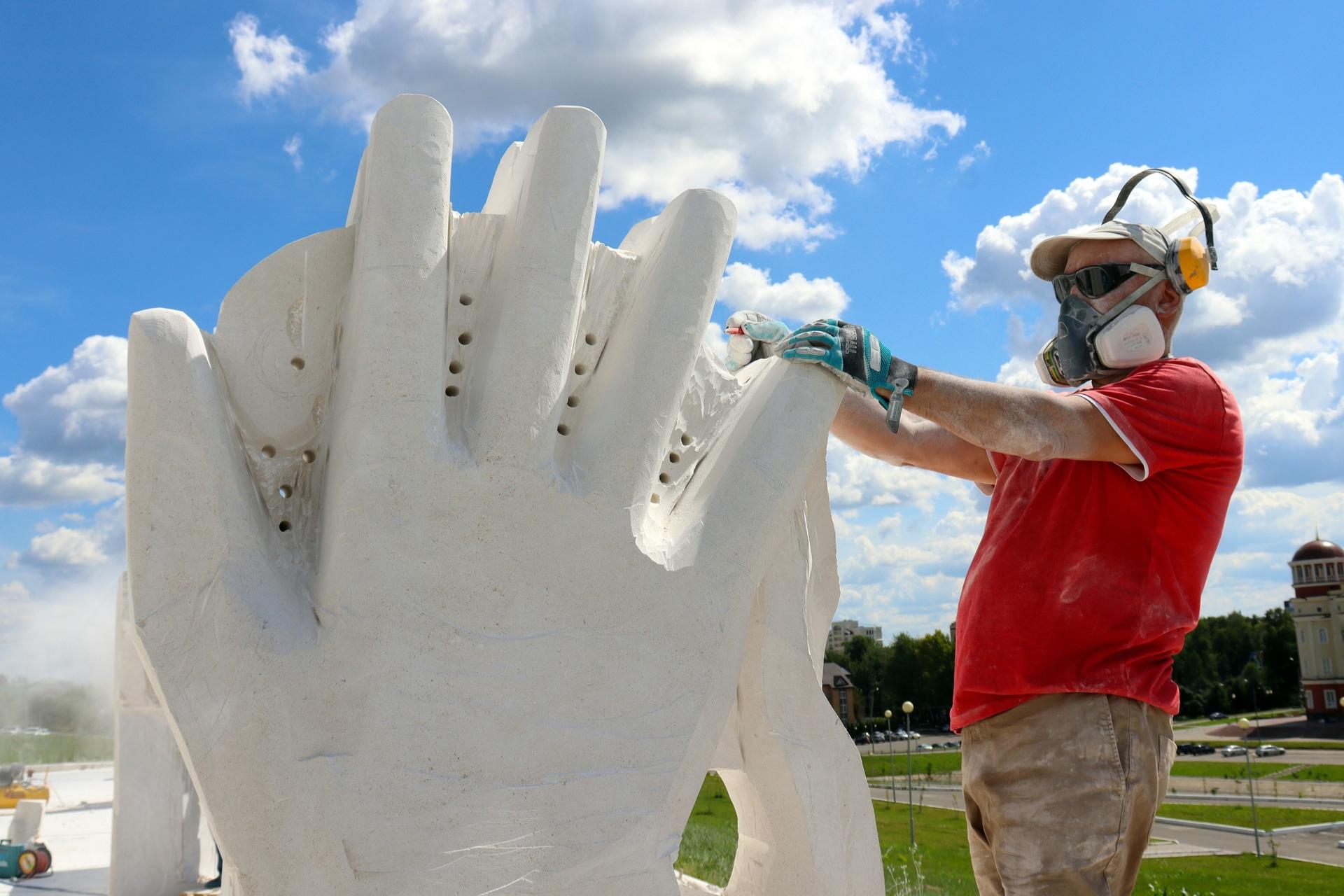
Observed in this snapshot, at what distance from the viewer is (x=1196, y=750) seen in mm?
50125

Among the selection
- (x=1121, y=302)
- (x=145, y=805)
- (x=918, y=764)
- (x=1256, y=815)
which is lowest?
(x=918, y=764)

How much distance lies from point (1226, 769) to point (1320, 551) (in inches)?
616

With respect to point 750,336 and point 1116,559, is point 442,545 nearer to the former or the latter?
point 750,336

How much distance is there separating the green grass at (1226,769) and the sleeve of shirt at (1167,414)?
37493 mm

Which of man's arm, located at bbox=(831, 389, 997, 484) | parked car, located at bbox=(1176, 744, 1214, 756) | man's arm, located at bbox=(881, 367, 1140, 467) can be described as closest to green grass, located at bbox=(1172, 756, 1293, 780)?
parked car, located at bbox=(1176, 744, 1214, 756)

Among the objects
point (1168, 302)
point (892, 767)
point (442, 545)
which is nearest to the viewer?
point (442, 545)

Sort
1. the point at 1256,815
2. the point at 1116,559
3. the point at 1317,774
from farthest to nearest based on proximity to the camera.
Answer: the point at 1317,774
the point at 1256,815
the point at 1116,559

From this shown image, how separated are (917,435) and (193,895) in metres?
4.77

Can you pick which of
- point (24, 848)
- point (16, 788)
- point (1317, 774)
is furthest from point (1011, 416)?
point (1317, 774)

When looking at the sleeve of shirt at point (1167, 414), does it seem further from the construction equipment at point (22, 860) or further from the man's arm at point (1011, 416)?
the construction equipment at point (22, 860)

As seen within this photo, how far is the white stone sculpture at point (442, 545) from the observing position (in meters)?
2.13

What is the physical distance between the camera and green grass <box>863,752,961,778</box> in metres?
44.2

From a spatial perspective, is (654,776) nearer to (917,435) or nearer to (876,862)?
(876,862)

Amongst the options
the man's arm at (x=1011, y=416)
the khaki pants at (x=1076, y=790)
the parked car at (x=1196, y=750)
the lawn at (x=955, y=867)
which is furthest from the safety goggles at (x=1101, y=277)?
the parked car at (x=1196, y=750)
